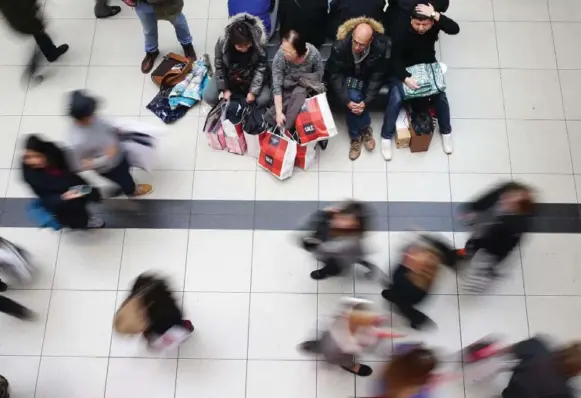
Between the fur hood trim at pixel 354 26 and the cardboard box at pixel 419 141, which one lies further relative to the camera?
the cardboard box at pixel 419 141

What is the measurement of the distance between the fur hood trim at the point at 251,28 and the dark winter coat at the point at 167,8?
2.97ft

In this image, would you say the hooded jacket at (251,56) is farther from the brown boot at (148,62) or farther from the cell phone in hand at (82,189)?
the cell phone in hand at (82,189)

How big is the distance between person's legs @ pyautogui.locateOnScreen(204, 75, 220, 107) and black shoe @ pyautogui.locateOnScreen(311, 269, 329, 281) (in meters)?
1.87

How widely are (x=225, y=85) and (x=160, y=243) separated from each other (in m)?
1.52

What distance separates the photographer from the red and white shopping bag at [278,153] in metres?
5.31

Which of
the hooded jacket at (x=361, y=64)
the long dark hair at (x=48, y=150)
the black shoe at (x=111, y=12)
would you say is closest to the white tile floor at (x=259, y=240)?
the black shoe at (x=111, y=12)

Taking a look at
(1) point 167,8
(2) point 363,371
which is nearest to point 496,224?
(2) point 363,371

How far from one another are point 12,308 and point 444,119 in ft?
13.1

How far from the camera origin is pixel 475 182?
5559mm

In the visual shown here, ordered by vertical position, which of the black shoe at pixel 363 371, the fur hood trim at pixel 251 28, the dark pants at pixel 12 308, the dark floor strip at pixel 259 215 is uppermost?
the fur hood trim at pixel 251 28

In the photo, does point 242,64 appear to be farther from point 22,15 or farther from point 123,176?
point 22,15

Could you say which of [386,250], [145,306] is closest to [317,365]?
[386,250]

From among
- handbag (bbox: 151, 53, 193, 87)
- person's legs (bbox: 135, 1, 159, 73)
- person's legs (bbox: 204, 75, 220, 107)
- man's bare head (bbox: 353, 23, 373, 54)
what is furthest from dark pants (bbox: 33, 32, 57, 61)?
man's bare head (bbox: 353, 23, 373, 54)

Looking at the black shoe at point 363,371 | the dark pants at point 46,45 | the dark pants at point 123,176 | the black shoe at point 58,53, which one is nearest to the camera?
the black shoe at point 363,371
